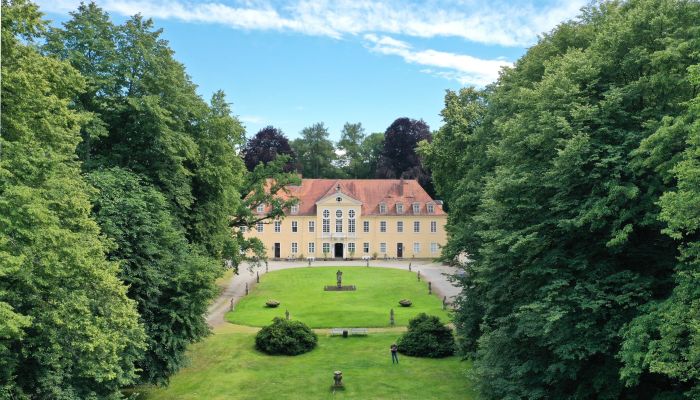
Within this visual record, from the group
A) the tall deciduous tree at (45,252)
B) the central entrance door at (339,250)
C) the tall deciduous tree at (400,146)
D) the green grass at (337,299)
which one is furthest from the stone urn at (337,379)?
the tall deciduous tree at (400,146)

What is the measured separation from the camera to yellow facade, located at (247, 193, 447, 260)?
68.1 m

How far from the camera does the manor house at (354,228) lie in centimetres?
6812

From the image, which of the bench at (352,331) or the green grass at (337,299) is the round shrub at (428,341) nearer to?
the bench at (352,331)

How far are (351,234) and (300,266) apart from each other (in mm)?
9925

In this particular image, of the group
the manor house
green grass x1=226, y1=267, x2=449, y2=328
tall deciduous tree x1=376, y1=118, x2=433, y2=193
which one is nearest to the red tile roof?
the manor house

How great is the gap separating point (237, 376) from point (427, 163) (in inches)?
802

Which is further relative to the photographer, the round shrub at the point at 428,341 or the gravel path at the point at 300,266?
the gravel path at the point at 300,266

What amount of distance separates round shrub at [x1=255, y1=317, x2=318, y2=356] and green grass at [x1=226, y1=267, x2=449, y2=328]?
207 inches

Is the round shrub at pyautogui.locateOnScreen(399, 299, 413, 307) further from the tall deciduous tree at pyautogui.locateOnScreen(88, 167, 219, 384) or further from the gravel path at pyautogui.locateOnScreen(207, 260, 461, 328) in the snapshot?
the tall deciduous tree at pyautogui.locateOnScreen(88, 167, 219, 384)

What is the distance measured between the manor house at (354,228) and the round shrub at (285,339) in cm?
3876

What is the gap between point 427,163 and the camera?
39000mm

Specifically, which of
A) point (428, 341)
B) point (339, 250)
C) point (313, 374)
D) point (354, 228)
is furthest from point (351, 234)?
point (313, 374)

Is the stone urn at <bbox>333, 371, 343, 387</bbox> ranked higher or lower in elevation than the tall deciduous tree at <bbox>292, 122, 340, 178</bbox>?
lower

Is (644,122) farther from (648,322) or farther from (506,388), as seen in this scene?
(506,388)
